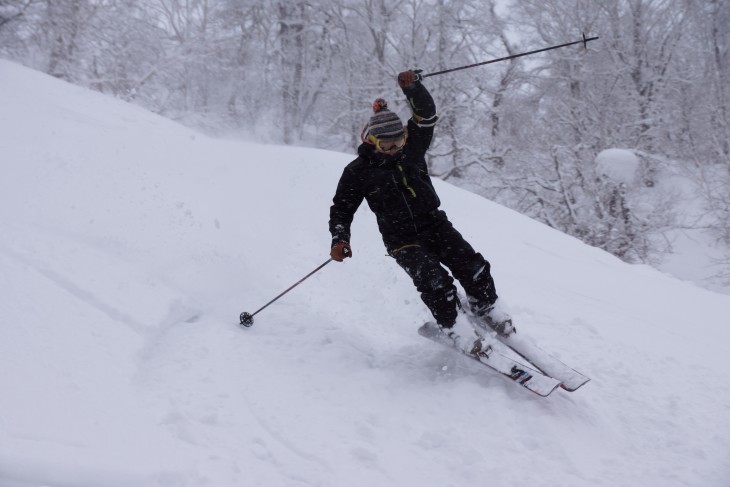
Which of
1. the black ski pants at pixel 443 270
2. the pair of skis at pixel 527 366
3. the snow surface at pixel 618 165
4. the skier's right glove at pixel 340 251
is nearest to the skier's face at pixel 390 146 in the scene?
the black ski pants at pixel 443 270

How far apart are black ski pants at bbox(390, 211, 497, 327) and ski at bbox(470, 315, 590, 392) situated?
25cm

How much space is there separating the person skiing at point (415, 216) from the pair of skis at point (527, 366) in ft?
0.29

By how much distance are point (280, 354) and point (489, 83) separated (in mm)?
18908

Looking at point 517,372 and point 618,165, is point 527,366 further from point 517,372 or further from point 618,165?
point 618,165

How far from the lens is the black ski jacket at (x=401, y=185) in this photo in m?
3.66

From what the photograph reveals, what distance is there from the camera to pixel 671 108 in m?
18.6

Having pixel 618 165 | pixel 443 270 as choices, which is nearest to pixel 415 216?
pixel 443 270

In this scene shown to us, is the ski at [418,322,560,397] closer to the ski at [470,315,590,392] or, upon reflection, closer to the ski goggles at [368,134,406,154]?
the ski at [470,315,590,392]

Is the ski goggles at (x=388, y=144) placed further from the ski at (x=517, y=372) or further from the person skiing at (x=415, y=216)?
the ski at (x=517, y=372)

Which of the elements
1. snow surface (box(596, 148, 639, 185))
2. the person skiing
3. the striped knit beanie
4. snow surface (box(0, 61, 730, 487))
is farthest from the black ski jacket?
snow surface (box(596, 148, 639, 185))

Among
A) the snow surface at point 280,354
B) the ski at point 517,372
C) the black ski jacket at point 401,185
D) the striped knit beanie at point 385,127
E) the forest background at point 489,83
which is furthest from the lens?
the forest background at point 489,83

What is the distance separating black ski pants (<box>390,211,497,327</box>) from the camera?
3.56m

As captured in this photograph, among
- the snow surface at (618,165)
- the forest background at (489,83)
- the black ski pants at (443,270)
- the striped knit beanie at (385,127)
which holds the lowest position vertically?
the black ski pants at (443,270)

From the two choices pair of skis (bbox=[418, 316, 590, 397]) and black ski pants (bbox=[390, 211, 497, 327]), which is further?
black ski pants (bbox=[390, 211, 497, 327])
